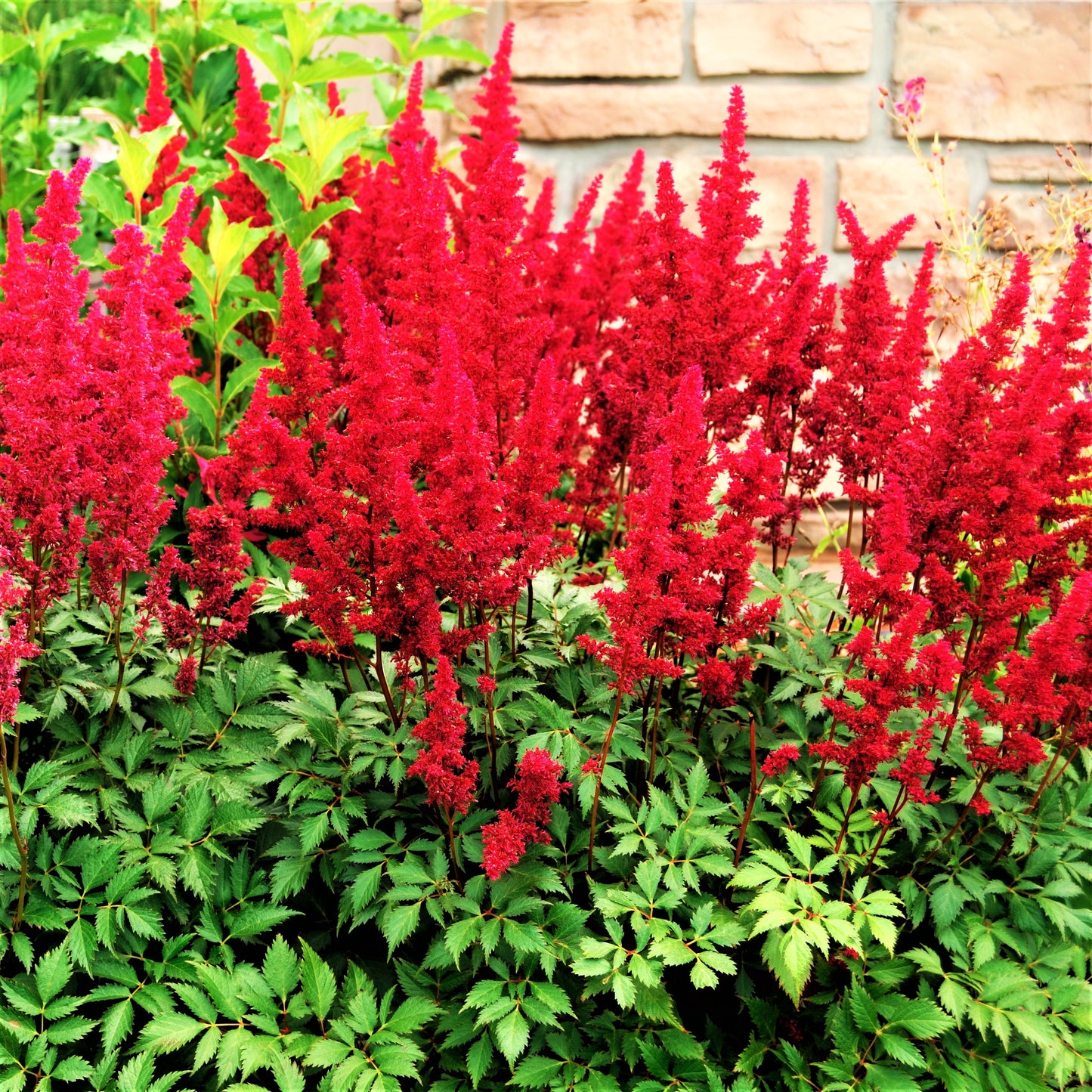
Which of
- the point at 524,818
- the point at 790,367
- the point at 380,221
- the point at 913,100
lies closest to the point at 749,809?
the point at 524,818

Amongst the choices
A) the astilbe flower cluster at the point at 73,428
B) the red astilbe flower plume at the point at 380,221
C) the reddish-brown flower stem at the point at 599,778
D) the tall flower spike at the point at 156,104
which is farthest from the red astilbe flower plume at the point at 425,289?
the tall flower spike at the point at 156,104

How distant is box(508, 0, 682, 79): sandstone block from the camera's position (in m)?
4.20

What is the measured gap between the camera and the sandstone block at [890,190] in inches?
167

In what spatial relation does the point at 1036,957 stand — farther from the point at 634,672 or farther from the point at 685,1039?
the point at 634,672

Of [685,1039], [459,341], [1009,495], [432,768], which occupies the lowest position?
[685,1039]

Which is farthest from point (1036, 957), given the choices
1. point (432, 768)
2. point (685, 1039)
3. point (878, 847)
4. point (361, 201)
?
point (361, 201)

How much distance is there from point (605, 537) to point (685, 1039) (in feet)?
5.27

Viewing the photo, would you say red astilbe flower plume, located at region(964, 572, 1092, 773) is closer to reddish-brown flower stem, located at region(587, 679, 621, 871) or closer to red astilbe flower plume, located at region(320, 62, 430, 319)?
reddish-brown flower stem, located at region(587, 679, 621, 871)

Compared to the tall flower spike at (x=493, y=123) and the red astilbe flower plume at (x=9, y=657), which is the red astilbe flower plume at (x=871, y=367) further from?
the red astilbe flower plume at (x=9, y=657)

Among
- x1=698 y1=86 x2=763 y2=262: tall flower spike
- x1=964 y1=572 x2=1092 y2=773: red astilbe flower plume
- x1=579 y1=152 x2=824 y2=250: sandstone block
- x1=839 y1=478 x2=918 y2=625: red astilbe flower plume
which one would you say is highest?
x1=698 y1=86 x2=763 y2=262: tall flower spike

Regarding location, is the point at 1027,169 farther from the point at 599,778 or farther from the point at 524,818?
the point at 524,818

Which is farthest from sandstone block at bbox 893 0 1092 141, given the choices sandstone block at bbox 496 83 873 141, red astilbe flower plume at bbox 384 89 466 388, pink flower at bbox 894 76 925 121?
red astilbe flower plume at bbox 384 89 466 388

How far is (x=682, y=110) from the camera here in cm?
427

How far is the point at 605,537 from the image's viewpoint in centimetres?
313
